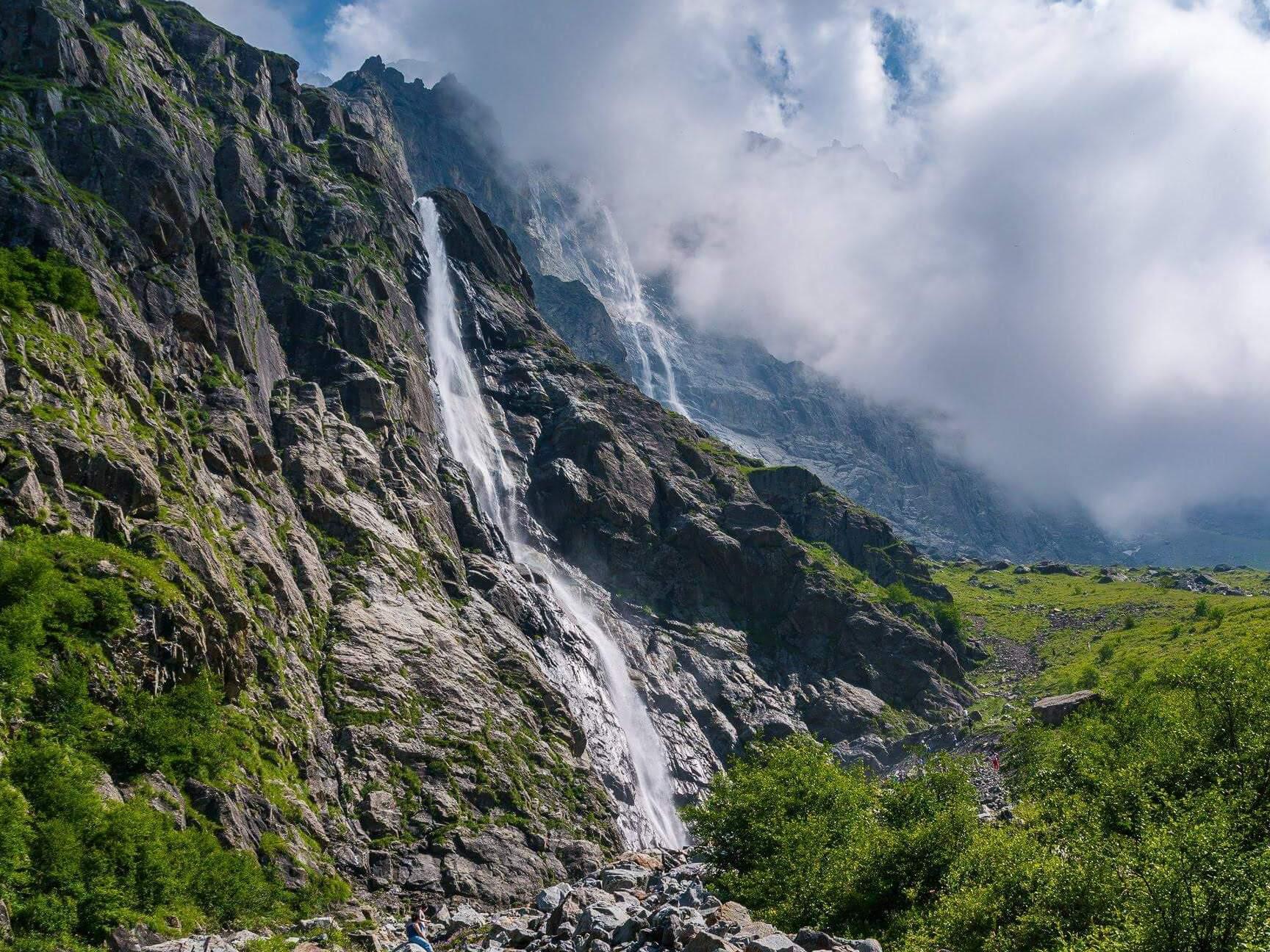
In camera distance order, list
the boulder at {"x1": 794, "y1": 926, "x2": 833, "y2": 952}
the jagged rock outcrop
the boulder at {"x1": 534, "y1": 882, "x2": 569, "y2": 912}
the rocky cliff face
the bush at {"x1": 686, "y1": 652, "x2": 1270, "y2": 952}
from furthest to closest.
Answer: the jagged rock outcrop, the rocky cliff face, the boulder at {"x1": 534, "y1": 882, "x2": 569, "y2": 912}, the boulder at {"x1": 794, "y1": 926, "x2": 833, "y2": 952}, the bush at {"x1": 686, "y1": 652, "x2": 1270, "y2": 952}

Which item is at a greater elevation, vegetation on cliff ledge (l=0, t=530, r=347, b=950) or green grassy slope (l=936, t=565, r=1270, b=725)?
green grassy slope (l=936, t=565, r=1270, b=725)

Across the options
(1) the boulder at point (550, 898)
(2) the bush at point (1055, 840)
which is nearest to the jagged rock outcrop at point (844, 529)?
(2) the bush at point (1055, 840)

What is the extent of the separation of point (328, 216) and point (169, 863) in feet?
359

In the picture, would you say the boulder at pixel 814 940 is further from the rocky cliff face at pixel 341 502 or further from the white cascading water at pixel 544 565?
the white cascading water at pixel 544 565

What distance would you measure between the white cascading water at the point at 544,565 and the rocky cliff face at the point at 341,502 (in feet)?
10.6

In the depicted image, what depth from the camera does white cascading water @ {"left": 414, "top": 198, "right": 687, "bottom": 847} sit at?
305 feet

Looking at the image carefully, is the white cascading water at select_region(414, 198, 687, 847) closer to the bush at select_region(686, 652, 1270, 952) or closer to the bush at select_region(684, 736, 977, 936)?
the bush at select_region(686, 652, 1270, 952)

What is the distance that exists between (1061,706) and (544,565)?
6788 centimetres

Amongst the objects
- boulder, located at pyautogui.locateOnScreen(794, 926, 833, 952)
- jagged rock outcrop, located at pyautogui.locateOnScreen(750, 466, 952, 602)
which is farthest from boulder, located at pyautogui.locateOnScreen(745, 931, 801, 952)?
jagged rock outcrop, located at pyautogui.locateOnScreen(750, 466, 952, 602)

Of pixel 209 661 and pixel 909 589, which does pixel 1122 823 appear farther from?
pixel 909 589

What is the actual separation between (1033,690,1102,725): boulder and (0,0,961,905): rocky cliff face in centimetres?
4004

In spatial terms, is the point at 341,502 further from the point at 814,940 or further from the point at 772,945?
the point at 772,945

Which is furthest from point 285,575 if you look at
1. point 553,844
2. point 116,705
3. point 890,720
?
point 890,720

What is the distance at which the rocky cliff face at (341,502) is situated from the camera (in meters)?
56.0
